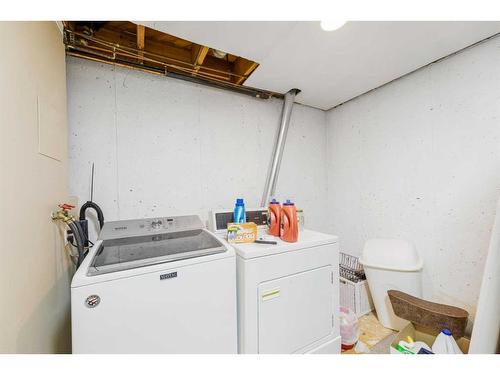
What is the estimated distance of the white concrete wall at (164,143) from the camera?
1.55 metres

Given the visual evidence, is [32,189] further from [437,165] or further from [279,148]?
[437,165]

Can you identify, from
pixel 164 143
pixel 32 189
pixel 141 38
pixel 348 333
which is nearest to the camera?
pixel 32 189

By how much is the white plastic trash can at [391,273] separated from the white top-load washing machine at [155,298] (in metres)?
1.39

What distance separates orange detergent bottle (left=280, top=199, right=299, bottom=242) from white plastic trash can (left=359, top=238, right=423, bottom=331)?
0.99 metres

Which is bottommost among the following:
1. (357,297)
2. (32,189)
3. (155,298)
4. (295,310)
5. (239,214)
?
(357,297)

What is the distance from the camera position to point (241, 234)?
1.37 metres

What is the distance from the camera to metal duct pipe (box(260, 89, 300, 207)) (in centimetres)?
214

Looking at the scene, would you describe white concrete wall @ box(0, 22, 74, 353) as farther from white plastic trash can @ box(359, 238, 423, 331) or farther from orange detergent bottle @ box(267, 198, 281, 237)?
white plastic trash can @ box(359, 238, 423, 331)

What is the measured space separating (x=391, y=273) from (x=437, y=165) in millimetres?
986

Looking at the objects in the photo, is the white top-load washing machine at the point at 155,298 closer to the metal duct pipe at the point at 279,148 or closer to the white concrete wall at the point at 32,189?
the white concrete wall at the point at 32,189

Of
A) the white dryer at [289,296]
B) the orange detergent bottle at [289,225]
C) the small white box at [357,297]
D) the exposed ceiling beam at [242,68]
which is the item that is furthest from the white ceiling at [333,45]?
the small white box at [357,297]

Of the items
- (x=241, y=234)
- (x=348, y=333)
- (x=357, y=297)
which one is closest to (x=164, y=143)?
(x=241, y=234)

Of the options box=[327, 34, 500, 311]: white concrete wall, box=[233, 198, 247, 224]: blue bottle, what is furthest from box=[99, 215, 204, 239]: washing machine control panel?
box=[327, 34, 500, 311]: white concrete wall
